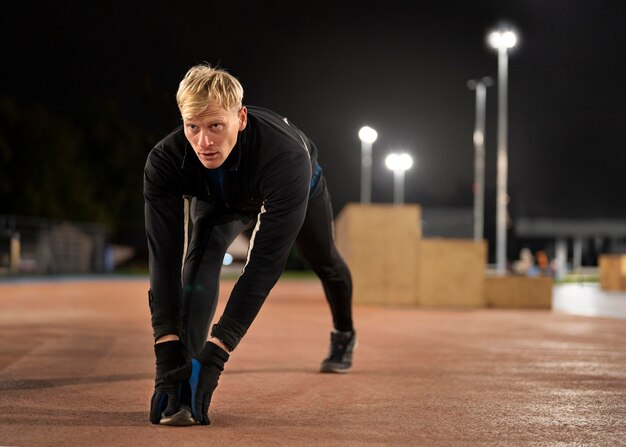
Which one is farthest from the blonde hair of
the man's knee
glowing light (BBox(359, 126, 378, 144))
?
glowing light (BBox(359, 126, 378, 144))

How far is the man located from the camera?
3971mm

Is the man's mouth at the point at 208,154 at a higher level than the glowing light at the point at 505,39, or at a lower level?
lower

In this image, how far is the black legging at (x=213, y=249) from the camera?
4.46 m

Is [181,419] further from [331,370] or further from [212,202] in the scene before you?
[331,370]

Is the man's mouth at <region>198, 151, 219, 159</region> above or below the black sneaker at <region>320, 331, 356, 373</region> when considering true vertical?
above

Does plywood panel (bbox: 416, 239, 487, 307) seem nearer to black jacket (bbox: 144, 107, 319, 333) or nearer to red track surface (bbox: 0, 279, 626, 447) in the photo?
red track surface (bbox: 0, 279, 626, 447)

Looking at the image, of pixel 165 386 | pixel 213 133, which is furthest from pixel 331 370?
pixel 213 133

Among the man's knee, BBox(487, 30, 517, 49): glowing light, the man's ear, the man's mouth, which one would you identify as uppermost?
BBox(487, 30, 517, 49): glowing light

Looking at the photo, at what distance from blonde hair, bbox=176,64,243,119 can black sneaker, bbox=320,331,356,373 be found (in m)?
2.74

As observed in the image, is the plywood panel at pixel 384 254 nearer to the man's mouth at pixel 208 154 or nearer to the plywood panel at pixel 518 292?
the plywood panel at pixel 518 292

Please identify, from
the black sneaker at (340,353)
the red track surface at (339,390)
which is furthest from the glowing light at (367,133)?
the black sneaker at (340,353)

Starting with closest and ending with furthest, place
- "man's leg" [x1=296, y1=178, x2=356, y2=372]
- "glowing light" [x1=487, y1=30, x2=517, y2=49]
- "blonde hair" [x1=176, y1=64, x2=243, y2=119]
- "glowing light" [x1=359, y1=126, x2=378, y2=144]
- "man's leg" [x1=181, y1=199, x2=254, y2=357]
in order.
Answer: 1. "blonde hair" [x1=176, y1=64, x2=243, y2=119]
2. "man's leg" [x1=181, y1=199, x2=254, y2=357]
3. "man's leg" [x1=296, y1=178, x2=356, y2=372]
4. "glowing light" [x1=359, y1=126, x2=378, y2=144]
5. "glowing light" [x1=487, y1=30, x2=517, y2=49]

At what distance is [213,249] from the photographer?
476 cm

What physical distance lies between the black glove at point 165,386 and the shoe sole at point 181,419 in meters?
0.02
